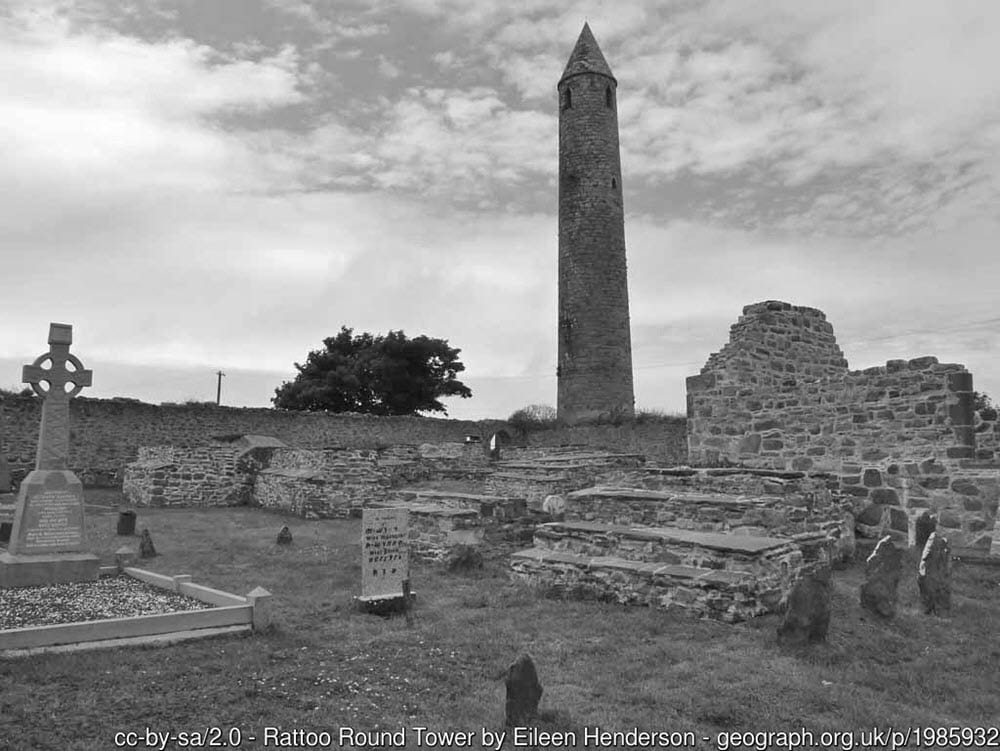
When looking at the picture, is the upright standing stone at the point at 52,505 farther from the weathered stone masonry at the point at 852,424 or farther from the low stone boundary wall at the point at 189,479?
the weathered stone masonry at the point at 852,424

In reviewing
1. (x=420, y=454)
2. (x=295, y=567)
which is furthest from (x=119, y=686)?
(x=420, y=454)

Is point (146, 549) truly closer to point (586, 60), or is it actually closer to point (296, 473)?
point (296, 473)

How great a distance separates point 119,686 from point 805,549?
22.6ft

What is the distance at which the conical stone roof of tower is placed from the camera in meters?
33.3

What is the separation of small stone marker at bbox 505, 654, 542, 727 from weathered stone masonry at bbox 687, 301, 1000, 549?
8.00 meters

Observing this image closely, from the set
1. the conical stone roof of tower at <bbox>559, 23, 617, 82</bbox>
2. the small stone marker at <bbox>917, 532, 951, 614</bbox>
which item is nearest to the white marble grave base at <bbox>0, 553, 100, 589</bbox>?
the small stone marker at <bbox>917, 532, 951, 614</bbox>

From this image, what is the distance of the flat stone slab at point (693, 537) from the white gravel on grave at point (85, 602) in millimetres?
4002

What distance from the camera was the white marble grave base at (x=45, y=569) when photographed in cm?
845

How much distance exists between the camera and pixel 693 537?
742 cm

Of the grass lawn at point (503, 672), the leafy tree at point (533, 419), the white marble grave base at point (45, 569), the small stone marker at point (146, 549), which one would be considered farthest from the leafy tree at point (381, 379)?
the grass lawn at point (503, 672)

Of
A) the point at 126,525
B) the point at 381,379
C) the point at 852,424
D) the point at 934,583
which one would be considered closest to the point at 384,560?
the point at 934,583

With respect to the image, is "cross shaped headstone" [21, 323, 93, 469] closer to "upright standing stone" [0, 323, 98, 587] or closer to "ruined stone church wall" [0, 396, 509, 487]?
"upright standing stone" [0, 323, 98, 587]

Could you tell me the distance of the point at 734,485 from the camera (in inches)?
402

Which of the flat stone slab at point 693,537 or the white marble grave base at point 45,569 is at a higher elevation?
the flat stone slab at point 693,537
